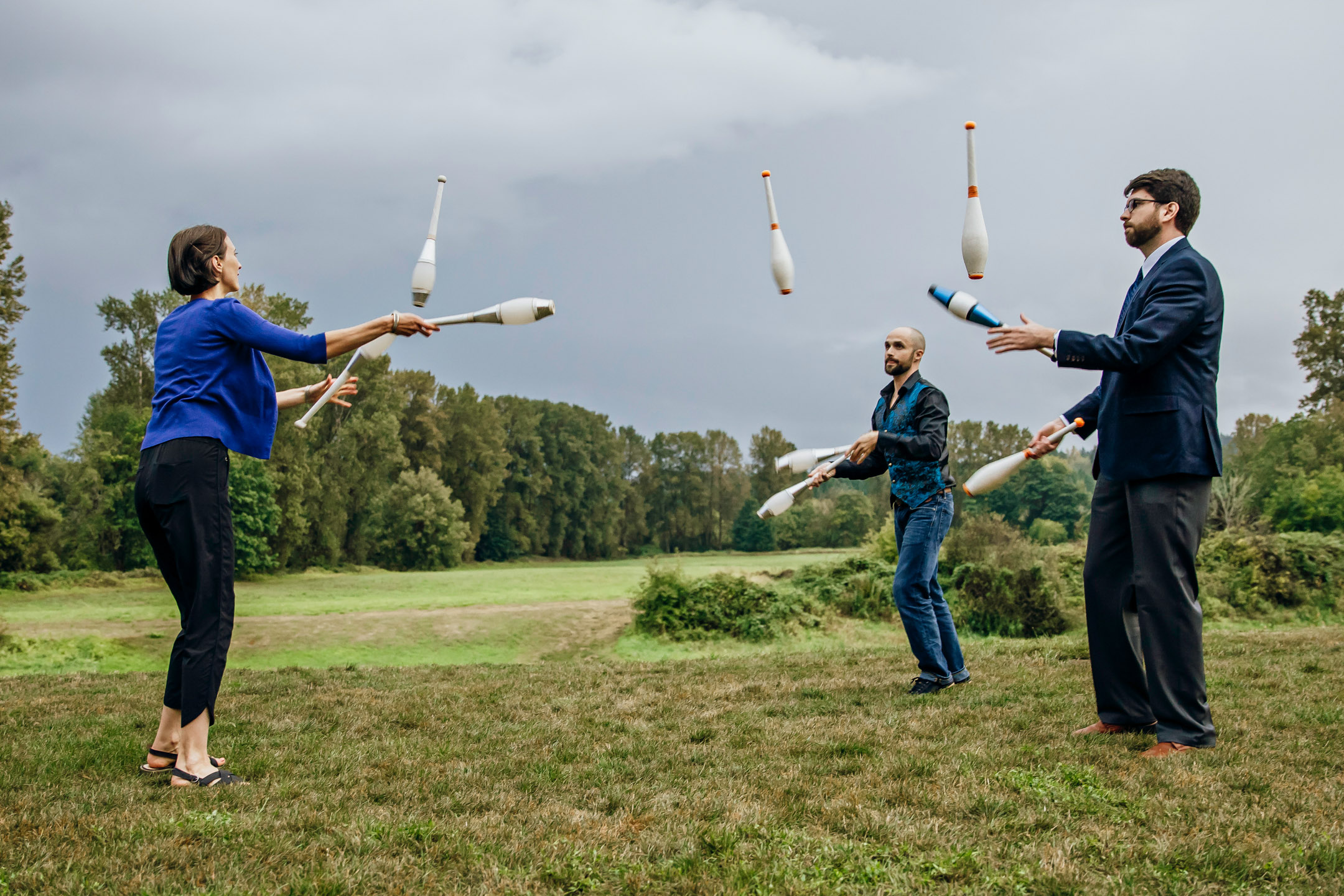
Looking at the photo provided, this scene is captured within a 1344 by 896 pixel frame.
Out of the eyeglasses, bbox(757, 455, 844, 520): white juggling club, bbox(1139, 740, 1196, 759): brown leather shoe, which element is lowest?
bbox(1139, 740, 1196, 759): brown leather shoe

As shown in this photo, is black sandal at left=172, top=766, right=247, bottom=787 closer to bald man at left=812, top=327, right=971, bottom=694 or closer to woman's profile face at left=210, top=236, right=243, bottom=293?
woman's profile face at left=210, top=236, right=243, bottom=293

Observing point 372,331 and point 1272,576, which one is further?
point 1272,576

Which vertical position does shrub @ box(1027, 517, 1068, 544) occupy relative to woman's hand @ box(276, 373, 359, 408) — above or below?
below

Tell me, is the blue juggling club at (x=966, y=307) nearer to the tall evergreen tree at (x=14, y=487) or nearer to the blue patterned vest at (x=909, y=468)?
the blue patterned vest at (x=909, y=468)

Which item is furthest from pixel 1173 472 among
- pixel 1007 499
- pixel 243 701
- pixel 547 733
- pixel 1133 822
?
pixel 1007 499

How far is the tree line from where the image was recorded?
89.7ft

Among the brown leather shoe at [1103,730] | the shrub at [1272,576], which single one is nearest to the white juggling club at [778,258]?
the brown leather shoe at [1103,730]

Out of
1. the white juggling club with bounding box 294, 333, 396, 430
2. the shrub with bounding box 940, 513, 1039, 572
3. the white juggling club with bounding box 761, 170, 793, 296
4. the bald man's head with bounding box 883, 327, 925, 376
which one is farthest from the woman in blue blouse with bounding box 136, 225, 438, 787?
the shrub with bounding box 940, 513, 1039, 572

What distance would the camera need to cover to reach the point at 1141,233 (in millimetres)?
4781

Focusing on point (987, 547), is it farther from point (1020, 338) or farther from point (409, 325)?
point (409, 325)

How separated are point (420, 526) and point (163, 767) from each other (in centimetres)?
3587

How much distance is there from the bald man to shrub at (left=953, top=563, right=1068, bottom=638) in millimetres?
7933

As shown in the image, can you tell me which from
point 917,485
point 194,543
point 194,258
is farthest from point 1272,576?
point 194,258

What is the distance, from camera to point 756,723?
5285 millimetres
